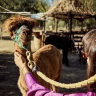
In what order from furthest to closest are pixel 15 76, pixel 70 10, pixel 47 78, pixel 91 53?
1. pixel 70 10
2. pixel 15 76
3. pixel 47 78
4. pixel 91 53

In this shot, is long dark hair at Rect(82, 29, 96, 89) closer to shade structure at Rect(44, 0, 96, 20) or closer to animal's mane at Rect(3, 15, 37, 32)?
animal's mane at Rect(3, 15, 37, 32)

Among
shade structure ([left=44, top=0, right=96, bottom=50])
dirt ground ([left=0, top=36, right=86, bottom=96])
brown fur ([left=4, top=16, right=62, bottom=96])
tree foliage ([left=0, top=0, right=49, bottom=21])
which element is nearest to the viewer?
brown fur ([left=4, top=16, right=62, bottom=96])

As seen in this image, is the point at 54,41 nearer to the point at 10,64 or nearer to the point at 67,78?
the point at 10,64

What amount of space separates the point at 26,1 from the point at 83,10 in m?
20.7

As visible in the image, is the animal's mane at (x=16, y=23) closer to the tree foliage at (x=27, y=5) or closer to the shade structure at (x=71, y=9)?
the shade structure at (x=71, y=9)

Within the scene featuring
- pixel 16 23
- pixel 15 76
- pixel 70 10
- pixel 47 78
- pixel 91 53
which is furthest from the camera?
pixel 70 10

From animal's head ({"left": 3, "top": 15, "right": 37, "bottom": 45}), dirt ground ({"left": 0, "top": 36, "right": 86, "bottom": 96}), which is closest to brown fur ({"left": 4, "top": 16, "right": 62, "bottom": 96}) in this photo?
animal's head ({"left": 3, "top": 15, "right": 37, "bottom": 45})

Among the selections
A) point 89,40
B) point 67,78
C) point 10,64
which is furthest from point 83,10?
point 89,40

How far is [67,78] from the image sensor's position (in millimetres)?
8086

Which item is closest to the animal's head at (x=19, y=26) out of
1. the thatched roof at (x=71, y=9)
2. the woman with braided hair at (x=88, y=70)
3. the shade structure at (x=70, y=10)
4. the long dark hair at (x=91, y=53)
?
the woman with braided hair at (x=88, y=70)

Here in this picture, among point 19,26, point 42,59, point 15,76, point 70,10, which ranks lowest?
point 15,76

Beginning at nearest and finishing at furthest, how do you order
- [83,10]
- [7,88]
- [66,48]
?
1. [7,88]
2. [66,48]
3. [83,10]

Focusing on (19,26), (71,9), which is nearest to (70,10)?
(71,9)

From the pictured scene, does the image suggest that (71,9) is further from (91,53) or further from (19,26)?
(91,53)
